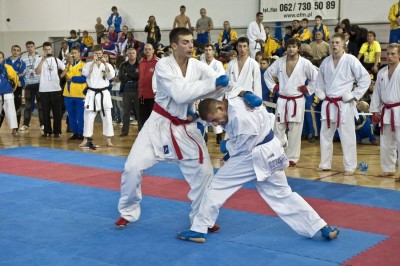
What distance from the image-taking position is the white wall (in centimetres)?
1529

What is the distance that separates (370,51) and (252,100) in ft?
30.5

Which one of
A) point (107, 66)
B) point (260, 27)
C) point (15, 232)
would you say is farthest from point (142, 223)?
point (260, 27)

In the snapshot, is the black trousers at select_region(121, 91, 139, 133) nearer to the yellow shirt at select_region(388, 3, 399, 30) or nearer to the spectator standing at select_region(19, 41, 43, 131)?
the spectator standing at select_region(19, 41, 43, 131)

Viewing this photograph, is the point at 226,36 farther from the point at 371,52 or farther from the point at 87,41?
the point at 87,41

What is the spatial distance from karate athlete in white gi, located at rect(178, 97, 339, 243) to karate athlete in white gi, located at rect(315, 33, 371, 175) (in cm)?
317

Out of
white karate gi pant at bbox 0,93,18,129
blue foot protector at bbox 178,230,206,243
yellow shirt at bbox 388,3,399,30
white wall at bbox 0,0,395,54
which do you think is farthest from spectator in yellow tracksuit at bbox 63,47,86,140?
white wall at bbox 0,0,395,54

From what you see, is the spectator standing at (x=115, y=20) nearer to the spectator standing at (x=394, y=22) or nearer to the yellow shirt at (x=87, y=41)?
the yellow shirt at (x=87, y=41)

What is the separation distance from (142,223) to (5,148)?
5.75 metres

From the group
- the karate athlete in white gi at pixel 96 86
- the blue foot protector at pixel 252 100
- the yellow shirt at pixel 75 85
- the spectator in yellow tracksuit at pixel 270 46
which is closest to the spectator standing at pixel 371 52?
the spectator in yellow tracksuit at pixel 270 46

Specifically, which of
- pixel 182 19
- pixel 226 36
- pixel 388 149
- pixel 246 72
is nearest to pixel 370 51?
pixel 226 36

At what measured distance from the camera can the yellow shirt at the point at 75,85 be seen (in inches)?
414

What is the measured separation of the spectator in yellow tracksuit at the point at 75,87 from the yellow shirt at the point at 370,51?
645 centimetres

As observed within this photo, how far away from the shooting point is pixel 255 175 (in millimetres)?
4609

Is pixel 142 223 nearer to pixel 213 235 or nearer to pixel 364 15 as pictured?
pixel 213 235
